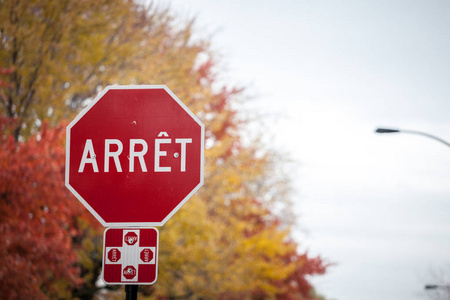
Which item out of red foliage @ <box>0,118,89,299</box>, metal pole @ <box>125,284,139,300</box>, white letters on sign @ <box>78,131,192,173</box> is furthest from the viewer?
red foliage @ <box>0,118,89,299</box>

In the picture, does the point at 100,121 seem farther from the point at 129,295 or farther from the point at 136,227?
the point at 129,295

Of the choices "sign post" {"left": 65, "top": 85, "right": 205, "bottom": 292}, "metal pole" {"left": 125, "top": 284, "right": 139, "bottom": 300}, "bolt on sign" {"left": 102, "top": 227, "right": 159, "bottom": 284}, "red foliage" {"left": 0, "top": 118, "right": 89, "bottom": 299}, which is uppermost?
"sign post" {"left": 65, "top": 85, "right": 205, "bottom": 292}

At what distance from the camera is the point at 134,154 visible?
3.47 metres

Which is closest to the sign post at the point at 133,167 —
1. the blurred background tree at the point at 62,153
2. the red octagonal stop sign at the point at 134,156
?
the red octagonal stop sign at the point at 134,156

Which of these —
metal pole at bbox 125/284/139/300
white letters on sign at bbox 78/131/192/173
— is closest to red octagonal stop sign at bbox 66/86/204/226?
white letters on sign at bbox 78/131/192/173

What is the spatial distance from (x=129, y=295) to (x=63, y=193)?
6.82m

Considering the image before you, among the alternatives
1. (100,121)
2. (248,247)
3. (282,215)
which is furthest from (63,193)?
(282,215)

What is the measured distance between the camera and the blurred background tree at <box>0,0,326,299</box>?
9586 millimetres

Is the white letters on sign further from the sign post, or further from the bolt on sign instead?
the bolt on sign

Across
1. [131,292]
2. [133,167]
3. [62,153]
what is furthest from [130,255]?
[62,153]

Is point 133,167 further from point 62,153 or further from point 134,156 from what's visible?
point 62,153

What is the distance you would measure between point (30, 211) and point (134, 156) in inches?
270

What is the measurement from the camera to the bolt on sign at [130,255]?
A: 3.37 metres

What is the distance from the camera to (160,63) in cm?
1408
